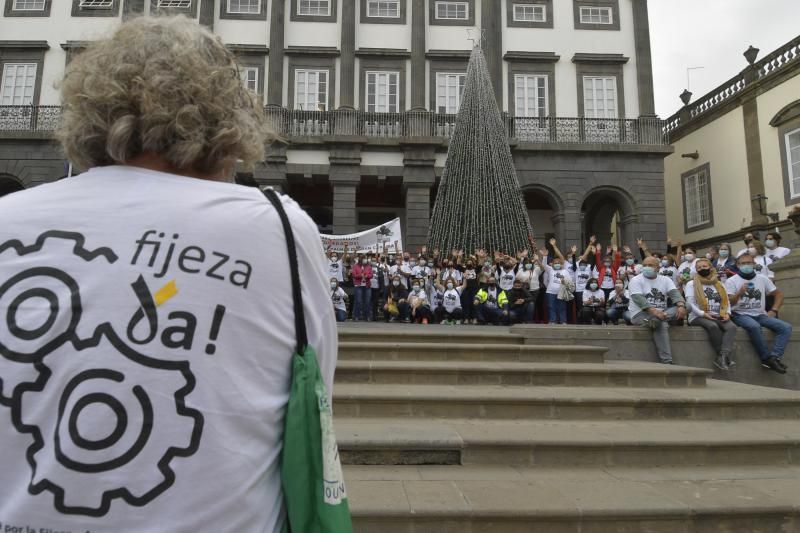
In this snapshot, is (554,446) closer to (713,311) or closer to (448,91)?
(713,311)

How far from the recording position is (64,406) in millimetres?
940

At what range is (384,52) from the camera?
21234 mm

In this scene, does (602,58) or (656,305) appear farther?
(602,58)

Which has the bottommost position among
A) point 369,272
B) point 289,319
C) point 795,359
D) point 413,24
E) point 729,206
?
point 795,359

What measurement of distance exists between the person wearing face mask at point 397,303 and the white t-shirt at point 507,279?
2.28m

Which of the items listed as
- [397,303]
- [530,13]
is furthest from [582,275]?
[530,13]

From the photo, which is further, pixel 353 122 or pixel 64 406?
pixel 353 122

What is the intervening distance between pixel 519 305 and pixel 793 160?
14587 millimetres

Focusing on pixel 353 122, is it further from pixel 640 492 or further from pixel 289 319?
pixel 289 319

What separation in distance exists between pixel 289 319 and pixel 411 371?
479 cm

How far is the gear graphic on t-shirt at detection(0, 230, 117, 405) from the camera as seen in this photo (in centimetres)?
94

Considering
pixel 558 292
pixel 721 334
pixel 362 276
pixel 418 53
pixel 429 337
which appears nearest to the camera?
pixel 429 337

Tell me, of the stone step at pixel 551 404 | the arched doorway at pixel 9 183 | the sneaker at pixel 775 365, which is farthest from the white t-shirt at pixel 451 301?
the arched doorway at pixel 9 183

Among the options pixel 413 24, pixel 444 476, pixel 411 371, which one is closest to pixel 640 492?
pixel 444 476
